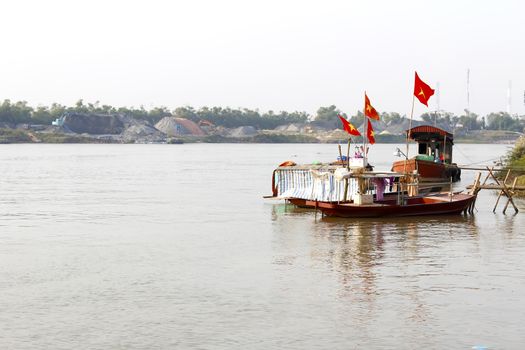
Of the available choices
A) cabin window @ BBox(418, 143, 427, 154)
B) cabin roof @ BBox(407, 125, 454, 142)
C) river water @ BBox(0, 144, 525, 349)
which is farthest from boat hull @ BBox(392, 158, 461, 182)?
river water @ BBox(0, 144, 525, 349)

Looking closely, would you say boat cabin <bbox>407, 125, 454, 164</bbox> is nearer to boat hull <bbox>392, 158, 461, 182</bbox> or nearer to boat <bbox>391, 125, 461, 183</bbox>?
boat <bbox>391, 125, 461, 183</bbox>

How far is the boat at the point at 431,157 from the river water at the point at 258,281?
13341 mm

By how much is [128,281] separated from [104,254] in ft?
16.9

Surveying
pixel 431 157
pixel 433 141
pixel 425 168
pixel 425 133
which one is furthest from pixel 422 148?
pixel 425 168

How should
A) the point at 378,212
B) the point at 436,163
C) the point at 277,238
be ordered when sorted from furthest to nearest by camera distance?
1. the point at 436,163
2. the point at 378,212
3. the point at 277,238

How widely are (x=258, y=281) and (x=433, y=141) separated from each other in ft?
147

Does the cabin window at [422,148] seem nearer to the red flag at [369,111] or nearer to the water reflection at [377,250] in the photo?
the water reflection at [377,250]

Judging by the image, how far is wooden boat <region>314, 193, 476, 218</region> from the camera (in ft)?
122

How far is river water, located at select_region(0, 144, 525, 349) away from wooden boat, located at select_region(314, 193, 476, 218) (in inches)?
20.9

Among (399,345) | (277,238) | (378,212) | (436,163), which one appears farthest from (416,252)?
(436,163)

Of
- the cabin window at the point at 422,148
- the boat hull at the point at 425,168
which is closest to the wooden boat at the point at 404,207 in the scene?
the boat hull at the point at 425,168

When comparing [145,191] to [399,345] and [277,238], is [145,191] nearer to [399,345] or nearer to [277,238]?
[277,238]

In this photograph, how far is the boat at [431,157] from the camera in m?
56.1

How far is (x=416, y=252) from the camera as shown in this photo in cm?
2856
